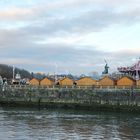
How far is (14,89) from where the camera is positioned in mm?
92500

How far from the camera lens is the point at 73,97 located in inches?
3354

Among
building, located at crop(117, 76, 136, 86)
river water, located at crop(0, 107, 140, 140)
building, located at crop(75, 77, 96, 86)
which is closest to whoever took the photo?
river water, located at crop(0, 107, 140, 140)

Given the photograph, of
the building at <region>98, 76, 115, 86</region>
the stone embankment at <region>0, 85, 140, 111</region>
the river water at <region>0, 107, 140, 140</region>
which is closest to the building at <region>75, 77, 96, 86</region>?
the building at <region>98, 76, 115, 86</region>

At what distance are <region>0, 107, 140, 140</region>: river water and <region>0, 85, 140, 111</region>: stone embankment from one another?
16025 mm

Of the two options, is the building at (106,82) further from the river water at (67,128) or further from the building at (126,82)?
the river water at (67,128)

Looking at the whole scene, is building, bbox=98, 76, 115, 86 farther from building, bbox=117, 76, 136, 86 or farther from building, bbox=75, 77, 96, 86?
building, bbox=75, 77, 96, 86

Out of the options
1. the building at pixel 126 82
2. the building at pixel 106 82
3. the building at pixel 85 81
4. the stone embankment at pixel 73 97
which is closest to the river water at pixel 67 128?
the stone embankment at pixel 73 97

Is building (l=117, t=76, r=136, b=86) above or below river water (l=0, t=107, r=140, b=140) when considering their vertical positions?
above

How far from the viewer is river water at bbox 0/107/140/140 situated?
44750mm

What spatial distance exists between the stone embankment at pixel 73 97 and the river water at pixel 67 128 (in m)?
16.0

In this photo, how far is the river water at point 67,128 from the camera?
44750 millimetres

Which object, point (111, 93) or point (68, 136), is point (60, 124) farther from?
point (111, 93)

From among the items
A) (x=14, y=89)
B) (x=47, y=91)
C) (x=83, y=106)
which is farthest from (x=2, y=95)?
(x=83, y=106)

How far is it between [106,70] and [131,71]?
1468 centimetres
